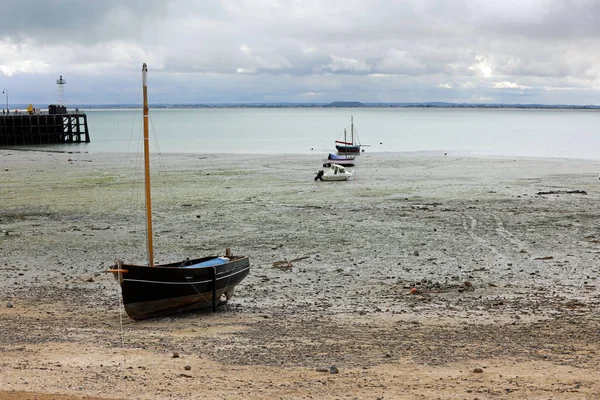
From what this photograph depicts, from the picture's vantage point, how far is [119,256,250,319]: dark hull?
14.6 metres

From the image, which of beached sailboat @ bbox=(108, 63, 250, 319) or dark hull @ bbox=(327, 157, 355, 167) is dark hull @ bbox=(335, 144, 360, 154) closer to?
dark hull @ bbox=(327, 157, 355, 167)

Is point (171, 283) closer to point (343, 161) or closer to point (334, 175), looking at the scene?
point (334, 175)

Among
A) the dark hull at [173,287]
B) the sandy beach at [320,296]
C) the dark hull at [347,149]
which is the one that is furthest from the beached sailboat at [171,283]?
the dark hull at [347,149]

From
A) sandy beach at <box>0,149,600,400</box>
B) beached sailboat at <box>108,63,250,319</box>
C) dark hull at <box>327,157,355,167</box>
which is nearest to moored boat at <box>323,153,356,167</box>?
dark hull at <box>327,157,355,167</box>

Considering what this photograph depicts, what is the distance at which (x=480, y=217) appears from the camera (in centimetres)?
2802

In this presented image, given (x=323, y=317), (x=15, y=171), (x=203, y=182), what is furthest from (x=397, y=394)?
(x=15, y=171)

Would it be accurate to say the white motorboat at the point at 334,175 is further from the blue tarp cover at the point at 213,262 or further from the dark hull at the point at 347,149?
the blue tarp cover at the point at 213,262

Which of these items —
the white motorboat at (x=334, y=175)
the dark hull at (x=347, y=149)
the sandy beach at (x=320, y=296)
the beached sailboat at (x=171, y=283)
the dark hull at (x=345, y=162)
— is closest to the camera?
the sandy beach at (x=320, y=296)

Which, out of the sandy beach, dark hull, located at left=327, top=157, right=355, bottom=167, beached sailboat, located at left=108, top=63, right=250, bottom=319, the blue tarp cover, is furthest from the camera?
dark hull, located at left=327, top=157, right=355, bottom=167

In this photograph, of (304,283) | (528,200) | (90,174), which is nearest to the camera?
(304,283)

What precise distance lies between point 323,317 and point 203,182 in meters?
28.4

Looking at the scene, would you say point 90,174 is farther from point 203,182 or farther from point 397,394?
point 397,394

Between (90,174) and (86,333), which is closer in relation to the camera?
(86,333)

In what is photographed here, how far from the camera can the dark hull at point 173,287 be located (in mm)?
14609
